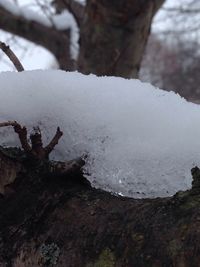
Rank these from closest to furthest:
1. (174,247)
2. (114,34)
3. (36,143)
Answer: (174,247)
(36,143)
(114,34)

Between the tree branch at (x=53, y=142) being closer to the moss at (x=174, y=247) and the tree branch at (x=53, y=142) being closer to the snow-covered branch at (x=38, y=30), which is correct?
the moss at (x=174, y=247)

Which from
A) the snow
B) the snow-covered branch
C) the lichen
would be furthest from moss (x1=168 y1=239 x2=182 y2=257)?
the snow-covered branch

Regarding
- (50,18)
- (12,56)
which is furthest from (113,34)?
(12,56)

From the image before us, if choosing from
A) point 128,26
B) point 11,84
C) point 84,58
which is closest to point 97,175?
point 11,84

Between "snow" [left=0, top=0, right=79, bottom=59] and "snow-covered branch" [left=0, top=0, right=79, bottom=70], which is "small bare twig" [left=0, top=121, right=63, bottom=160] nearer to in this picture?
"snow" [left=0, top=0, right=79, bottom=59]

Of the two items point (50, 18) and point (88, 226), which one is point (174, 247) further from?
point (50, 18)

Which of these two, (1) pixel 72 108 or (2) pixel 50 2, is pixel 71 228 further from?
(2) pixel 50 2
